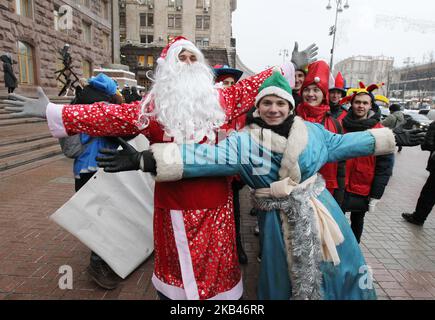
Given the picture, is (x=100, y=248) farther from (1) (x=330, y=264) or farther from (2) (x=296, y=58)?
(2) (x=296, y=58)

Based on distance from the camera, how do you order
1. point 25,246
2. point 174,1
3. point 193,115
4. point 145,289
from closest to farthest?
point 193,115 < point 145,289 < point 25,246 < point 174,1

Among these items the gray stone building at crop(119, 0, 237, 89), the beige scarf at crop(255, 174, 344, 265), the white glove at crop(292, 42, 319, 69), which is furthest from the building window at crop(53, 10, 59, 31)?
the gray stone building at crop(119, 0, 237, 89)

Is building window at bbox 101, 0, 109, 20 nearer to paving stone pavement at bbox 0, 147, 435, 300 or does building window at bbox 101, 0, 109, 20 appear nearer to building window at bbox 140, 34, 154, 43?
building window at bbox 140, 34, 154, 43

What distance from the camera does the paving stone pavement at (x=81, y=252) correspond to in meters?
2.65

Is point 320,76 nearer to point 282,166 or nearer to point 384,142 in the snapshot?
point 384,142

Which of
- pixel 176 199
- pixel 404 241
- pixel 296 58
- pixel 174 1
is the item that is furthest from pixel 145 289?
pixel 174 1

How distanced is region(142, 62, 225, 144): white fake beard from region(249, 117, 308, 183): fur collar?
265mm

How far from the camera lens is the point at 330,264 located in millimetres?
1787

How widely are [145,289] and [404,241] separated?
3380 millimetres

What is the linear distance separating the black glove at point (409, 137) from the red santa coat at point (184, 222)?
1097 millimetres

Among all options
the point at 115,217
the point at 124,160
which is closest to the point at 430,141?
the point at 124,160

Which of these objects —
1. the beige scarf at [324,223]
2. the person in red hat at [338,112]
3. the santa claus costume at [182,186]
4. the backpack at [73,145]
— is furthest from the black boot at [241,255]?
the backpack at [73,145]

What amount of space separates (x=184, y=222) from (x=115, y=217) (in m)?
1.22

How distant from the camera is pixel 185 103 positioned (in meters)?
1.69
